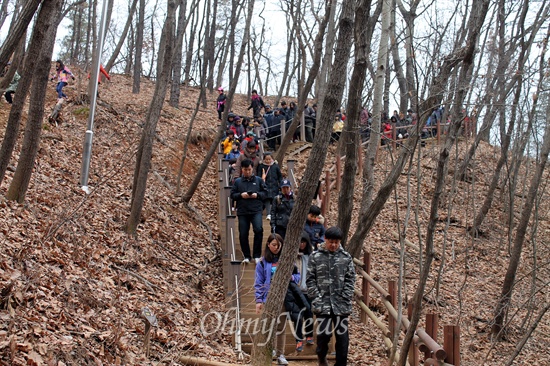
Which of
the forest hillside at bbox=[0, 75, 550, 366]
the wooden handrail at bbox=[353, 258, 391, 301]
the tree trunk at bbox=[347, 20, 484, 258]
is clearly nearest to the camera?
the forest hillside at bbox=[0, 75, 550, 366]

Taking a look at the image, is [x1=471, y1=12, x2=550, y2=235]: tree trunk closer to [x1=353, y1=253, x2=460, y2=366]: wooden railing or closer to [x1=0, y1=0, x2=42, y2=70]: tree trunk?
[x1=353, y1=253, x2=460, y2=366]: wooden railing

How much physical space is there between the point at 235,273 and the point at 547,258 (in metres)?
12.8

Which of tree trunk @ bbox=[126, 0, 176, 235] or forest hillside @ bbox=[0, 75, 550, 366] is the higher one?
tree trunk @ bbox=[126, 0, 176, 235]

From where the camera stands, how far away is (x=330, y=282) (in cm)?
648

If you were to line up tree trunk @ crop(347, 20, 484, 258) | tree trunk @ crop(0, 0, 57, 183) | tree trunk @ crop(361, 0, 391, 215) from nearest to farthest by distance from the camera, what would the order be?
1. tree trunk @ crop(0, 0, 57, 183)
2. tree trunk @ crop(347, 20, 484, 258)
3. tree trunk @ crop(361, 0, 391, 215)

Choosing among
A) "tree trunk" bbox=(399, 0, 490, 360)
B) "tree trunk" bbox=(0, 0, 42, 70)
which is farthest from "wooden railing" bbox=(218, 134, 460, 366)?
A: "tree trunk" bbox=(0, 0, 42, 70)

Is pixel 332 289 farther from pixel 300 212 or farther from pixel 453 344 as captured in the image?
pixel 453 344

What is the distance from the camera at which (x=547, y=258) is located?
1759cm

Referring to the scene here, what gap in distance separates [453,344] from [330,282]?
1.51m

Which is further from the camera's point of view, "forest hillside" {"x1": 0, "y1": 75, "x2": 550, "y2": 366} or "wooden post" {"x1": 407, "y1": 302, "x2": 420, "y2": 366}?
"wooden post" {"x1": 407, "y1": 302, "x2": 420, "y2": 366}

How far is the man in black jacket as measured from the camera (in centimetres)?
1015

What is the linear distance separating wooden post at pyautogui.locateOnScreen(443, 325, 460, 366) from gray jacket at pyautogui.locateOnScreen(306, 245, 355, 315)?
1226 millimetres

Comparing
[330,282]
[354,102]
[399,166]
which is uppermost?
[354,102]

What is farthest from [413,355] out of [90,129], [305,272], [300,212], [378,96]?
[90,129]
